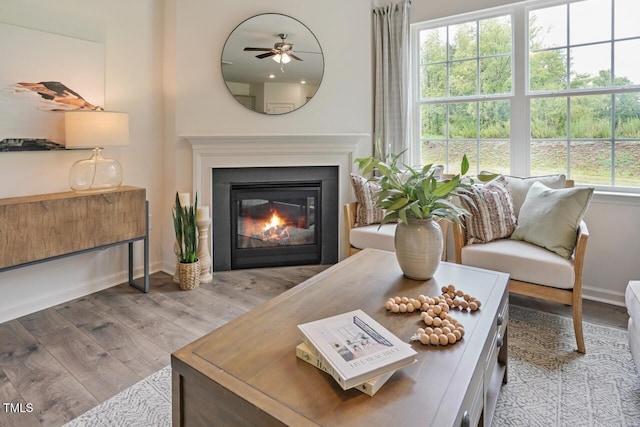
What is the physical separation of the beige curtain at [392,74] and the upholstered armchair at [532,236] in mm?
1127

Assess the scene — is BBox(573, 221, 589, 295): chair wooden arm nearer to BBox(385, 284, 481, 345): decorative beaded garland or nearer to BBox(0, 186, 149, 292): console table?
BBox(385, 284, 481, 345): decorative beaded garland

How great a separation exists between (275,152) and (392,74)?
1359 mm

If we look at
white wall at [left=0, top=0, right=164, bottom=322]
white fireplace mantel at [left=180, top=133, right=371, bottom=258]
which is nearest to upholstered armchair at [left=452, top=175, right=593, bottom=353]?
white fireplace mantel at [left=180, top=133, right=371, bottom=258]

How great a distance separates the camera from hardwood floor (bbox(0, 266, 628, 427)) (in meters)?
1.74

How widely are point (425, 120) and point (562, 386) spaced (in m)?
2.58

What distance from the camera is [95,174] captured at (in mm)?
2705

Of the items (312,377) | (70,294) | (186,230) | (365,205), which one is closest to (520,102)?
(365,205)

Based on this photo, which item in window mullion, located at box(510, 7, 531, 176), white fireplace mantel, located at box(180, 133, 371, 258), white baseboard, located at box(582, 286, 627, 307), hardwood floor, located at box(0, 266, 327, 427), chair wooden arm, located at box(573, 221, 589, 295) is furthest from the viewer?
white fireplace mantel, located at box(180, 133, 371, 258)

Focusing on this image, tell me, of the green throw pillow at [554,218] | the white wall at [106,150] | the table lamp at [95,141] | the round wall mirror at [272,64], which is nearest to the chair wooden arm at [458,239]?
the green throw pillow at [554,218]

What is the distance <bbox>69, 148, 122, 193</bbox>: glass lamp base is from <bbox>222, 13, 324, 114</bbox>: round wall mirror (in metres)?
1.20

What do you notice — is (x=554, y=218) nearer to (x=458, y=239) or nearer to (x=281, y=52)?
(x=458, y=239)

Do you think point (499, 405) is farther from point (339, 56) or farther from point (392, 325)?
point (339, 56)

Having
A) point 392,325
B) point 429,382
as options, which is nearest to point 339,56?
point 392,325

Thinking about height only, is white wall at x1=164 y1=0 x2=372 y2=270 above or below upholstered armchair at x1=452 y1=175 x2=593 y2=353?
above
